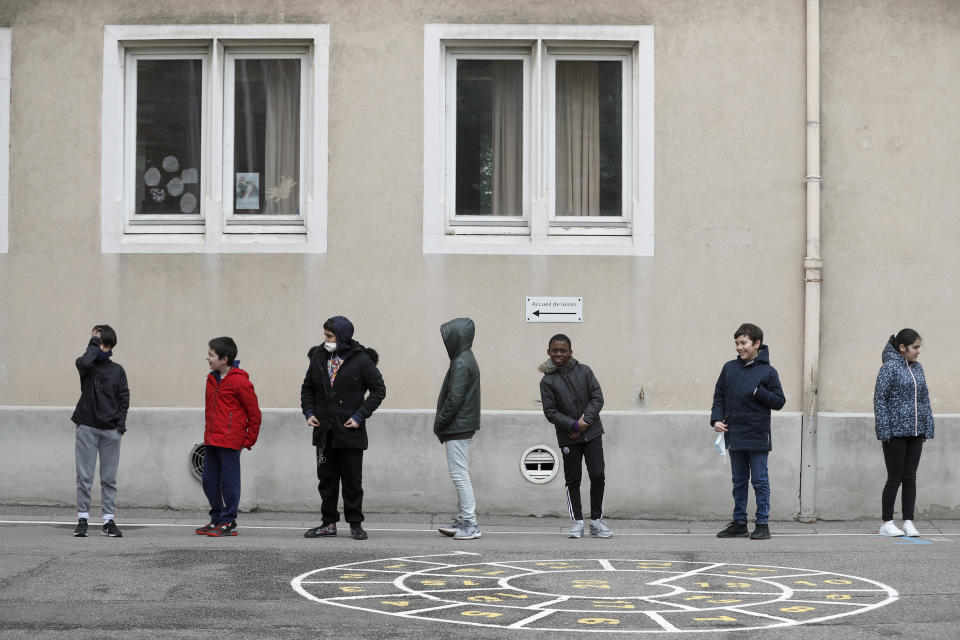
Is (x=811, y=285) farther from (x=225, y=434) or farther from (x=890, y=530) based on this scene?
(x=225, y=434)

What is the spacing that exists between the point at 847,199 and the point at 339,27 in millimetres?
5198

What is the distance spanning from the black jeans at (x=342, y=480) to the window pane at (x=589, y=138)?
3.78m

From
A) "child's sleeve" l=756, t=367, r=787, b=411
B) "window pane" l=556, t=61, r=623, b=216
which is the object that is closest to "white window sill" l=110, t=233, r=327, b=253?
"window pane" l=556, t=61, r=623, b=216

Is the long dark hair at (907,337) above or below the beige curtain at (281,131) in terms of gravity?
below

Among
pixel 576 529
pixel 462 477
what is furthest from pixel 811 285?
pixel 462 477

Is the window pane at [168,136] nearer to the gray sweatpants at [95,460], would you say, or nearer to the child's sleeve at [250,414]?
the child's sleeve at [250,414]

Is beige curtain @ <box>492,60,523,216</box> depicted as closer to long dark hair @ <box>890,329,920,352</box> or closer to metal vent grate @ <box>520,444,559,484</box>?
metal vent grate @ <box>520,444,559,484</box>

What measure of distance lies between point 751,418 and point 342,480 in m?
3.42

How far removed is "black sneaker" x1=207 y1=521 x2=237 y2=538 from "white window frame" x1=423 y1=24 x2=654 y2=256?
11.2 feet

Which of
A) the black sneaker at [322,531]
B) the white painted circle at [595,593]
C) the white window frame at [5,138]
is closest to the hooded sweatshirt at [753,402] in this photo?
the white painted circle at [595,593]

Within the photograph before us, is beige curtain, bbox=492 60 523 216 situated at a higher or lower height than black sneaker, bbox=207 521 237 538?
higher

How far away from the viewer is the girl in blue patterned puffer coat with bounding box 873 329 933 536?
11.3m

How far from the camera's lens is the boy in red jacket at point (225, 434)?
1086cm

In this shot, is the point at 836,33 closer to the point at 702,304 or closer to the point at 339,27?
the point at 702,304
